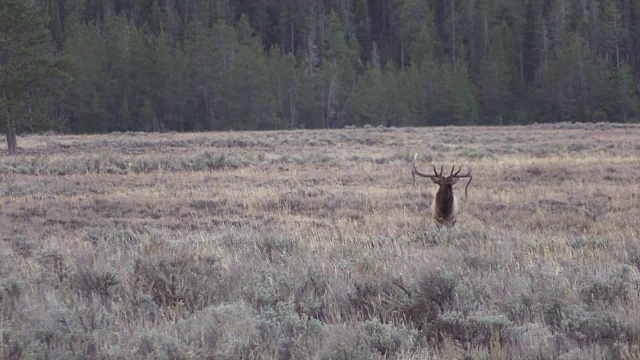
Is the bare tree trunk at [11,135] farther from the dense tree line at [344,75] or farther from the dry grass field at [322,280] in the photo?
the dense tree line at [344,75]

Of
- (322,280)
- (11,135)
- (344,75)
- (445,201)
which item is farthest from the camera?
(344,75)

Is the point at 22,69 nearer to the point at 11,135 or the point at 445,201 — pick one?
the point at 11,135

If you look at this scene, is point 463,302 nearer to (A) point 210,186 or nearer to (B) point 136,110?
(A) point 210,186

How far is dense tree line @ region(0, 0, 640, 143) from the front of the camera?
59969 mm

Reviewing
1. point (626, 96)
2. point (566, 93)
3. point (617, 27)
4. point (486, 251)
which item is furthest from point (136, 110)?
point (486, 251)

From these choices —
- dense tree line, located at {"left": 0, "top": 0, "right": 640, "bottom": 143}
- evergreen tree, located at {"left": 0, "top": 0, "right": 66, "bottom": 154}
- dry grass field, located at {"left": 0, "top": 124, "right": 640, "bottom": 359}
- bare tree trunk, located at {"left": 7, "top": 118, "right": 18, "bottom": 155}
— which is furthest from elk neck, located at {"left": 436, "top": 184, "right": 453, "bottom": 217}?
dense tree line, located at {"left": 0, "top": 0, "right": 640, "bottom": 143}

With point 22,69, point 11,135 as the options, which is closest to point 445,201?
point 22,69

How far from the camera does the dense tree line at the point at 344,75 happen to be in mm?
59969

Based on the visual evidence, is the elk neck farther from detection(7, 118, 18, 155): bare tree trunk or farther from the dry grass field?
detection(7, 118, 18, 155): bare tree trunk

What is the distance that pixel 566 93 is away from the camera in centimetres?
6272

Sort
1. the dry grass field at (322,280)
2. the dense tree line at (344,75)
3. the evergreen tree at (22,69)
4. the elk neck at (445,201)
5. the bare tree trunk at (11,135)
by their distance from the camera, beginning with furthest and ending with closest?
the dense tree line at (344,75) < the bare tree trunk at (11,135) < the evergreen tree at (22,69) < the elk neck at (445,201) < the dry grass field at (322,280)

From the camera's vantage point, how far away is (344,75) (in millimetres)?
67688

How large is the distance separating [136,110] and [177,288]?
2226 inches

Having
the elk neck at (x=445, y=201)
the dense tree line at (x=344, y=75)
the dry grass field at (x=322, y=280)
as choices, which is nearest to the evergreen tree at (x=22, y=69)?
the dry grass field at (x=322, y=280)
